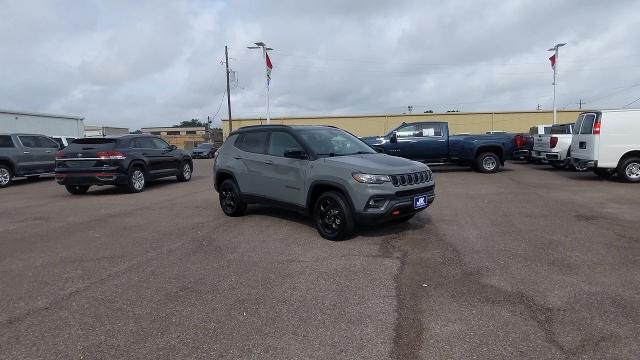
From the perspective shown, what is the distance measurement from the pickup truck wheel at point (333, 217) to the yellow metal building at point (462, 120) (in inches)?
1338

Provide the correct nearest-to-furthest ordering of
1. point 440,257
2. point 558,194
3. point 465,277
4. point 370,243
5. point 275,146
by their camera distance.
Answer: point 465,277 < point 440,257 < point 370,243 < point 275,146 < point 558,194

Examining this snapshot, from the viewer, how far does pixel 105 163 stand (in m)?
11.5

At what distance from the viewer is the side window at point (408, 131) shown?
53.2 ft

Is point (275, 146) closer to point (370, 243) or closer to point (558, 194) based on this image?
point (370, 243)

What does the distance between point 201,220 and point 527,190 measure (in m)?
8.07

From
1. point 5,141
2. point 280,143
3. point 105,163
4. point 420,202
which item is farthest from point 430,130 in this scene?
point 5,141

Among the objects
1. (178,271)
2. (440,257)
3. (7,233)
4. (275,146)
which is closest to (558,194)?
(440,257)

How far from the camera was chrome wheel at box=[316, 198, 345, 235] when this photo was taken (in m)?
6.08

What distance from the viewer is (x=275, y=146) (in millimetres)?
7285

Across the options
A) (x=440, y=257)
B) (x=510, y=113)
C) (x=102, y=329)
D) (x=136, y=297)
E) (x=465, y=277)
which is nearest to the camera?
(x=102, y=329)

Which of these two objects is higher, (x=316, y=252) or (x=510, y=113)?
(x=510, y=113)

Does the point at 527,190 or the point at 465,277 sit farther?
the point at 527,190

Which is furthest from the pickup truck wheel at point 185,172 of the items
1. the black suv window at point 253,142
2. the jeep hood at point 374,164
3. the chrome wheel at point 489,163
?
the chrome wheel at point 489,163

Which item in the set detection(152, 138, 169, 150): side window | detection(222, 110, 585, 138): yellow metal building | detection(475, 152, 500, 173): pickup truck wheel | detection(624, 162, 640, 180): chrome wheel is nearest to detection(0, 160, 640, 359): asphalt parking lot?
detection(624, 162, 640, 180): chrome wheel
